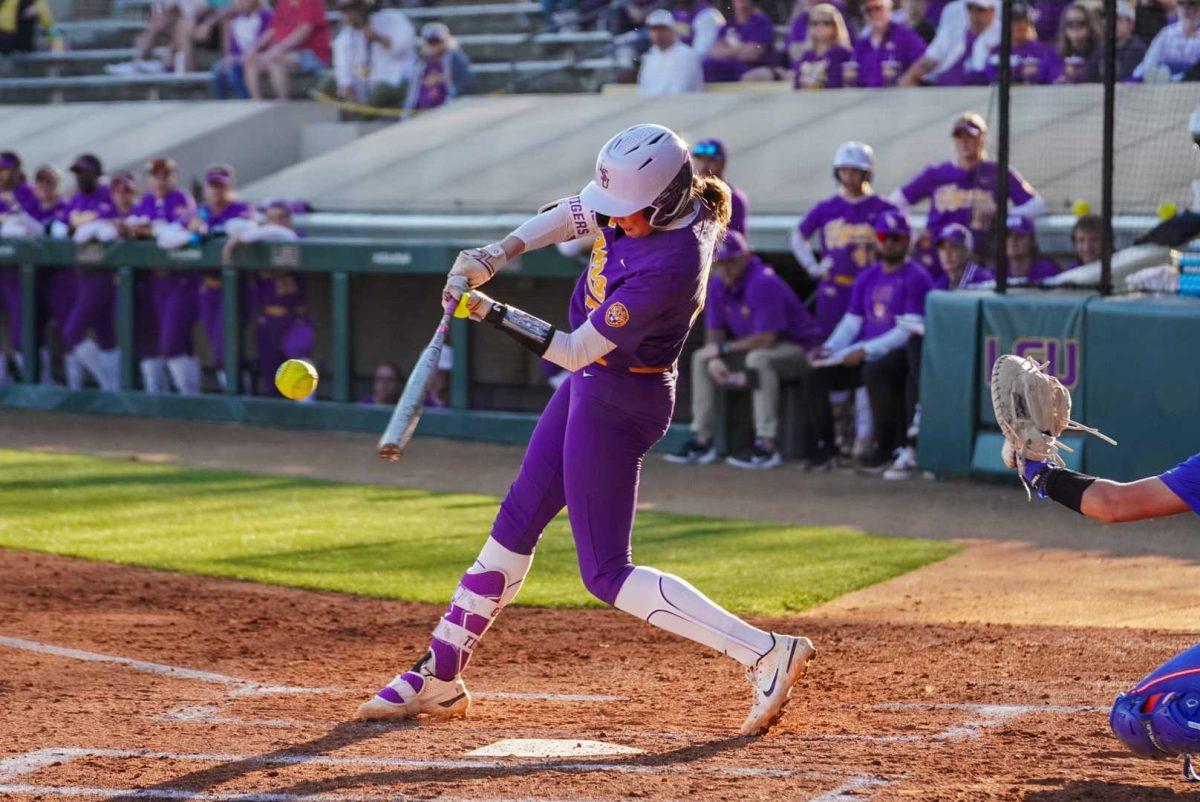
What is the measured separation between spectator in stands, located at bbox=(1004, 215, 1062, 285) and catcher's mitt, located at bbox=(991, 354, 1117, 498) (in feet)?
21.7

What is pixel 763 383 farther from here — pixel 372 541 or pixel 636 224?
pixel 636 224

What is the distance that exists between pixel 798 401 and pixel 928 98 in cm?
362

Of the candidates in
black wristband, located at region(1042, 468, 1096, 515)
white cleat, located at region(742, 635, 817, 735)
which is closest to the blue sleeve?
black wristband, located at region(1042, 468, 1096, 515)

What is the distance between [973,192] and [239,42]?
36.7 ft

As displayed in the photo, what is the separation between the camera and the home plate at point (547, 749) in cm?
492

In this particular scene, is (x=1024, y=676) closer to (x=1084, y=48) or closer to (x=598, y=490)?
(x=598, y=490)

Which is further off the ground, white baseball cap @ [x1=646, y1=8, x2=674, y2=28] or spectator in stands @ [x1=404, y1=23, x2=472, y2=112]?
white baseball cap @ [x1=646, y1=8, x2=674, y2=28]

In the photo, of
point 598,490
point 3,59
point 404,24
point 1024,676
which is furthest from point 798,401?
point 3,59

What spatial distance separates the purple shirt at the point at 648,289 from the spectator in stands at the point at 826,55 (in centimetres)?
956

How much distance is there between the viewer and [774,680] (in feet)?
17.1

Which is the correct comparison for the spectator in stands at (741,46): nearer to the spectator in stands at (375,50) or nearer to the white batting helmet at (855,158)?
the spectator in stands at (375,50)

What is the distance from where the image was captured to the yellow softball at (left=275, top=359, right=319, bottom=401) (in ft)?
18.7

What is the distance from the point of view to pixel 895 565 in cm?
845

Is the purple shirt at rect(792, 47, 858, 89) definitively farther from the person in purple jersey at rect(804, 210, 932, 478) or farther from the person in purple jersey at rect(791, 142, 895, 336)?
the person in purple jersey at rect(804, 210, 932, 478)
